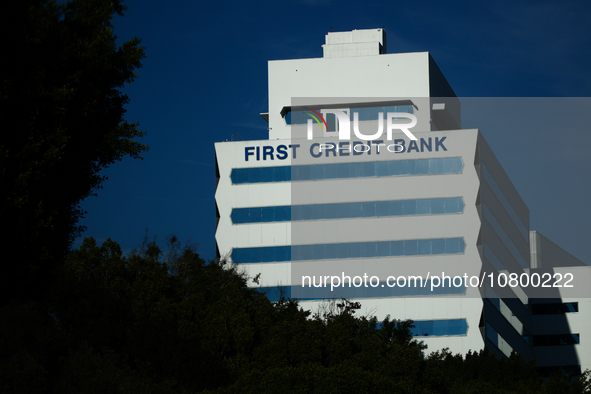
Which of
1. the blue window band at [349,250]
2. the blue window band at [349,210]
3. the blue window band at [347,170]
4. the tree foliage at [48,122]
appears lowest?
the tree foliage at [48,122]

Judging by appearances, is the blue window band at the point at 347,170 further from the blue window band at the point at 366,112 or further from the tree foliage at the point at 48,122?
the tree foliage at the point at 48,122

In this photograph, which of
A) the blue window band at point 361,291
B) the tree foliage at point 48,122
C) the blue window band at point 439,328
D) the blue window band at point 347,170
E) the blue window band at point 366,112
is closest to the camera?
the tree foliage at point 48,122

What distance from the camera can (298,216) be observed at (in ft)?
226

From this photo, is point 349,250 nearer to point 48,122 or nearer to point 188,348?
point 188,348

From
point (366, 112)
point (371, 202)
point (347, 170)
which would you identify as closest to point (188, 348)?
point (371, 202)

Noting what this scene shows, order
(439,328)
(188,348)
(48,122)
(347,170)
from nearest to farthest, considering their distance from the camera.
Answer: (48,122) < (188,348) < (439,328) < (347,170)

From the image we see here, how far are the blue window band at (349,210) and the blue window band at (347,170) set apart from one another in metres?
2.78

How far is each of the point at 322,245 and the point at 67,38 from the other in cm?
5477

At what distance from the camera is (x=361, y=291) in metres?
67.6

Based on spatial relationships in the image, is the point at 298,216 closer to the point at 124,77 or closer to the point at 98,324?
the point at 98,324

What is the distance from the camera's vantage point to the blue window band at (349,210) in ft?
219

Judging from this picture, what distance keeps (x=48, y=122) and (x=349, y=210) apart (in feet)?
180

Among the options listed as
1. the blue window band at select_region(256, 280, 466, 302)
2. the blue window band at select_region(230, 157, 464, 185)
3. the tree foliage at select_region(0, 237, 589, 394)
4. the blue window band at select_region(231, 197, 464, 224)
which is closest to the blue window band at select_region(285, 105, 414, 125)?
the blue window band at select_region(230, 157, 464, 185)

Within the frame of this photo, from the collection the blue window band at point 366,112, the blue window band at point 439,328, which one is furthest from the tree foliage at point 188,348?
the blue window band at point 366,112
